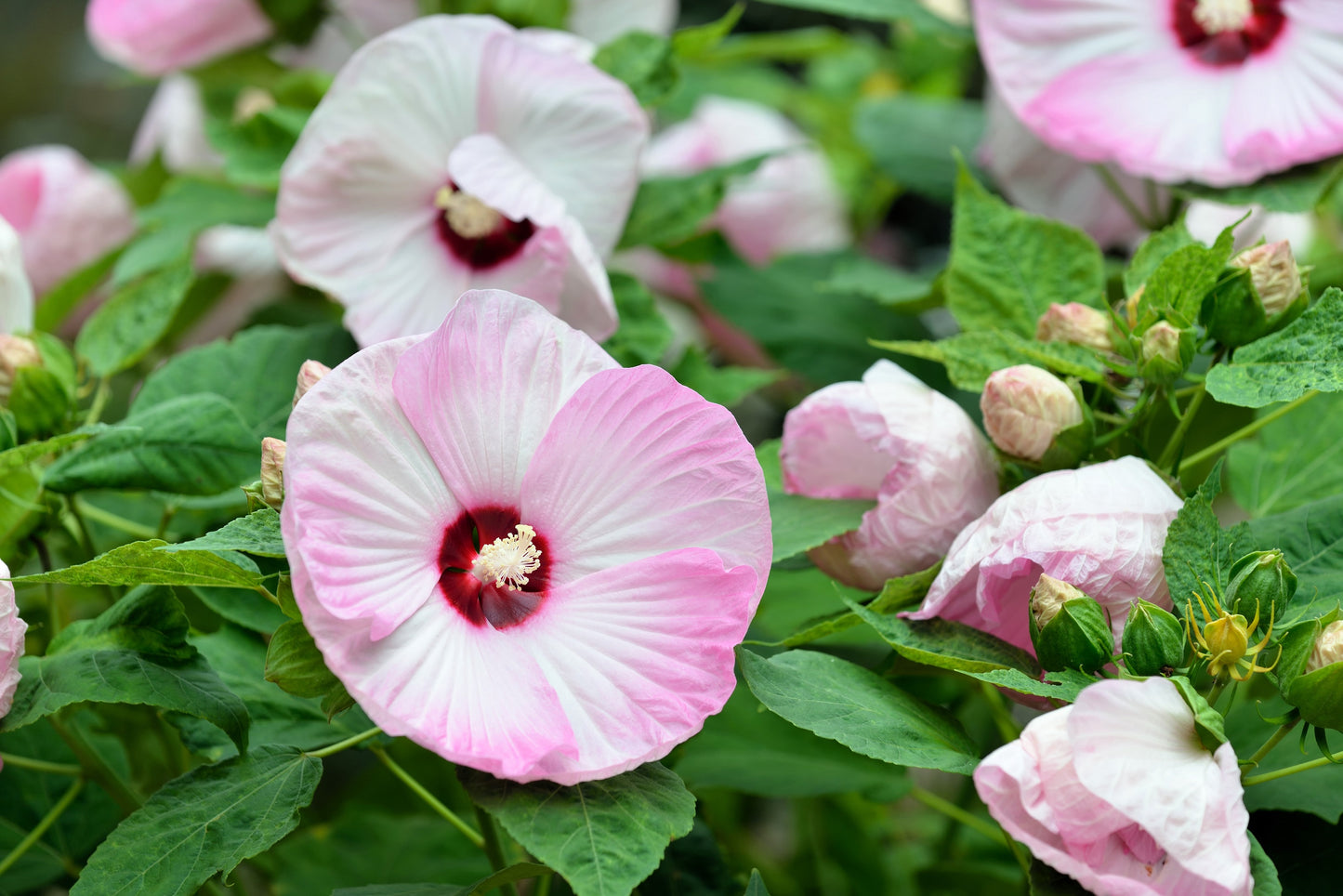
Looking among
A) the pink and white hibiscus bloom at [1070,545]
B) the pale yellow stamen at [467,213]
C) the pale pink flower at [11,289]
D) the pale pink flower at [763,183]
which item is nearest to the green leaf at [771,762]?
the pink and white hibiscus bloom at [1070,545]

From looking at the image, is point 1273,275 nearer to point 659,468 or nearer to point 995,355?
point 995,355

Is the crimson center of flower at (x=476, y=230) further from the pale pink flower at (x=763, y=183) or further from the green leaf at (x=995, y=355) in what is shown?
the pale pink flower at (x=763, y=183)

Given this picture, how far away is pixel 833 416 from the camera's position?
0.61 metres

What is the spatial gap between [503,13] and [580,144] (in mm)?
265

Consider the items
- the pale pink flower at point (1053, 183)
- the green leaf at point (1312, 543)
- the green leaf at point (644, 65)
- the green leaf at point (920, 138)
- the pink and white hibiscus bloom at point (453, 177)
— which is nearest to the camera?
the green leaf at point (1312, 543)

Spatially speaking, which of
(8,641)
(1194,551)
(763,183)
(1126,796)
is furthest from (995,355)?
(763,183)

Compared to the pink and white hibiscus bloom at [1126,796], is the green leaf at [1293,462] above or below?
below

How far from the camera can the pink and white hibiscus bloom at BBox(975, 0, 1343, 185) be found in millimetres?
736

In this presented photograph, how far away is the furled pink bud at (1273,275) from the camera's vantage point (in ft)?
1.87

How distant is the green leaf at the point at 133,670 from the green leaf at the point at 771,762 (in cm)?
27

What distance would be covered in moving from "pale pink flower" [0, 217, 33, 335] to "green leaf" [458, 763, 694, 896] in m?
0.38

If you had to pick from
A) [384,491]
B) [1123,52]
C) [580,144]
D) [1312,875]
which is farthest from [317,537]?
[1123,52]

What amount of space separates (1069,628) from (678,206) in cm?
48

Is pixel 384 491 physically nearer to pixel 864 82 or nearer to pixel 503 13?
pixel 503 13
